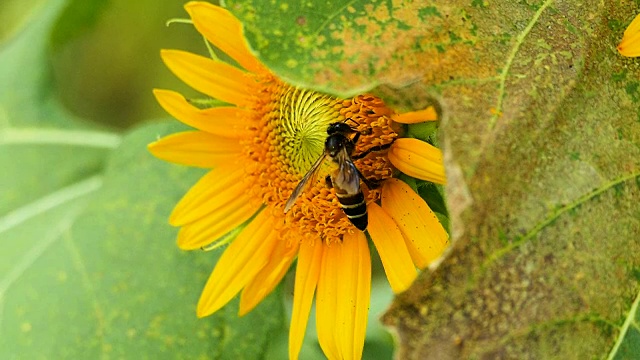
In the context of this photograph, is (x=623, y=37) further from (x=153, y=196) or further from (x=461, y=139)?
(x=153, y=196)

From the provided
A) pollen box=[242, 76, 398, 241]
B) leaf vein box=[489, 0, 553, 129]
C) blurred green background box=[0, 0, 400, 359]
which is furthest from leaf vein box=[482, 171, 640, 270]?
blurred green background box=[0, 0, 400, 359]

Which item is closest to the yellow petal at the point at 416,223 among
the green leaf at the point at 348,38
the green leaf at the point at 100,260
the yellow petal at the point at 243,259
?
the yellow petal at the point at 243,259

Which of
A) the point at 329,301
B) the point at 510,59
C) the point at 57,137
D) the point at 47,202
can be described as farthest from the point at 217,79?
the point at 57,137

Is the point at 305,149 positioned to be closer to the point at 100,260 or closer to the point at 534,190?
the point at 534,190

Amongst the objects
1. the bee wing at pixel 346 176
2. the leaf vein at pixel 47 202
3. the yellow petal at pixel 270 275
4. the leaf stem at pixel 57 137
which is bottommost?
the leaf vein at pixel 47 202

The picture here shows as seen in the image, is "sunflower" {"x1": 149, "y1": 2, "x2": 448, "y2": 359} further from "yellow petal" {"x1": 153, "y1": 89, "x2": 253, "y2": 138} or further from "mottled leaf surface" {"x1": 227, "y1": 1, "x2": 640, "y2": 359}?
"mottled leaf surface" {"x1": 227, "y1": 1, "x2": 640, "y2": 359}

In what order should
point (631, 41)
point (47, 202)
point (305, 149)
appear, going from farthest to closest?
point (47, 202) → point (305, 149) → point (631, 41)

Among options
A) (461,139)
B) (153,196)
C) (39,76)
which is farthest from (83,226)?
(461,139)

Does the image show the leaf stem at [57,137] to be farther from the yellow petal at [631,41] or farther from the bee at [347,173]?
the yellow petal at [631,41]
